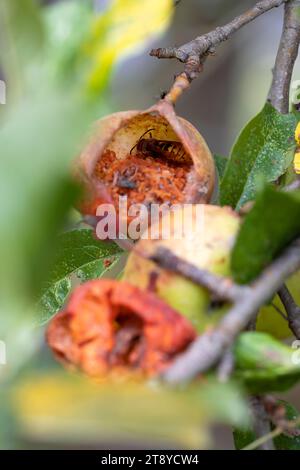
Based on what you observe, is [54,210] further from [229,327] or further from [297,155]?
[297,155]

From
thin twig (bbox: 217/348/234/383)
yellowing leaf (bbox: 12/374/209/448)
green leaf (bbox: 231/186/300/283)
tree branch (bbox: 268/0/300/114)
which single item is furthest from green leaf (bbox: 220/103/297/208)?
yellowing leaf (bbox: 12/374/209/448)

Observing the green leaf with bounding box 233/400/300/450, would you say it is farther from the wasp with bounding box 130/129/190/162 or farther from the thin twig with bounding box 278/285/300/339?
the wasp with bounding box 130/129/190/162

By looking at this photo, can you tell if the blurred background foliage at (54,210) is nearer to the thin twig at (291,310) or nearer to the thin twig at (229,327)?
the thin twig at (229,327)

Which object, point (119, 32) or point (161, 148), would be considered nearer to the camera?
point (119, 32)

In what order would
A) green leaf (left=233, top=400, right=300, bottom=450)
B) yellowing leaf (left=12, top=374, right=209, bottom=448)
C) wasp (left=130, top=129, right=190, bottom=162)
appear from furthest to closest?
wasp (left=130, top=129, right=190, bottom=162)
green leaf (left=233, top=400, right=300, bottom=450)
yellowing leaf (left=12, top=374, right=209, bottom=448)

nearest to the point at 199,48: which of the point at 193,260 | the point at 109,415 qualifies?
the point at 193,260

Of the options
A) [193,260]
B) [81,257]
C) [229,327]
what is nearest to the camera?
[229,327]
